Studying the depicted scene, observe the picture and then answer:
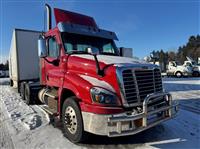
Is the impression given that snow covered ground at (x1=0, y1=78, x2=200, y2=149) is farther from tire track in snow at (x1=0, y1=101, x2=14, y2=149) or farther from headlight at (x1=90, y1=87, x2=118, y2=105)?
headlight at (x1=90, y1=87, x2=118, y2=105)

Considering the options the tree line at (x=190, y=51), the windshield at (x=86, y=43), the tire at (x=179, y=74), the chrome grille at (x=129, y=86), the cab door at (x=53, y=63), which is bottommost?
the tire at (x=179, y=74)

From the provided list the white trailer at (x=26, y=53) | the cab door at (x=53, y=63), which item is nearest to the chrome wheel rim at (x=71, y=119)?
the cab door at (x=53, y=63)

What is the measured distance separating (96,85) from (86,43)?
2049mm

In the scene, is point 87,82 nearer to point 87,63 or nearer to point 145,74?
point 87,63

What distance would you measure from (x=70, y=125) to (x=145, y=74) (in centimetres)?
191

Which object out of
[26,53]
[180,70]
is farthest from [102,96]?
[180,70]

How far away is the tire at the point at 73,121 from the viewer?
465cm

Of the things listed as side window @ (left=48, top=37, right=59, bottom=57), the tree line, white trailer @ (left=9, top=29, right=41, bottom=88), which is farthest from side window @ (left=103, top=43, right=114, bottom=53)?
the tree line

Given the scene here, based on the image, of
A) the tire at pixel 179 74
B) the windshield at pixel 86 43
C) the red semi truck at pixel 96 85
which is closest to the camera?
the red semi truck at pixel 96 85

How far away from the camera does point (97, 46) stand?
6.38 meters

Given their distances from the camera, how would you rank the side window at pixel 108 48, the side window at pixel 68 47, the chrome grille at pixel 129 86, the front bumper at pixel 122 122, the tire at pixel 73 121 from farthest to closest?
the side window at pixel 108 48
the side window at pixel 68 47
the tire at pixel 73 121
the chrome grille at pixel 129 86
the front bumper at pixel 122 122

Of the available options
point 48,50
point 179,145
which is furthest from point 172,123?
point 48,50

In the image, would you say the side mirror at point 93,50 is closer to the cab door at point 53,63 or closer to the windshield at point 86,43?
the windshield at point 86,43

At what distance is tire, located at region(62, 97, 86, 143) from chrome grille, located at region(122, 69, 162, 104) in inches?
41.4
